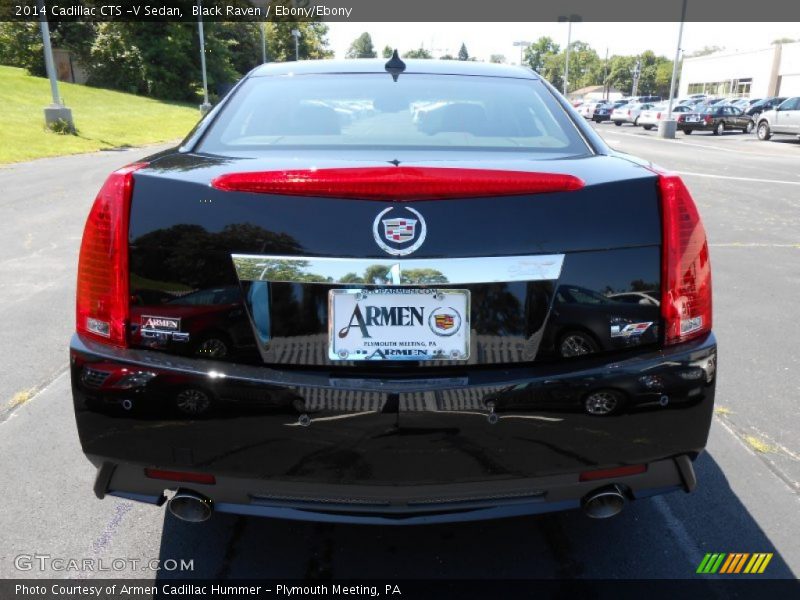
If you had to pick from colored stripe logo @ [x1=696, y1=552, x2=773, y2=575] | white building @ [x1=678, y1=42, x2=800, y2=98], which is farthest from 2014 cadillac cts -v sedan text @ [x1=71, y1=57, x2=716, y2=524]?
white building @ [x1=678, y1=42, x2=800, y2=98]

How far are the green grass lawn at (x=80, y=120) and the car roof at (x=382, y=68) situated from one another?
14.2m

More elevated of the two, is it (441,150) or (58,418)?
(441,150)

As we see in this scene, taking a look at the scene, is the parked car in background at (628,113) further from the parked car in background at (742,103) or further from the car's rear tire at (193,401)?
the car's rear tire at (193,401)

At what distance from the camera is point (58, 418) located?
→ 11.2 ft

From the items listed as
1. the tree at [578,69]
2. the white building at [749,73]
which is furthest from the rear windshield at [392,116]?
the tree at [578,69]

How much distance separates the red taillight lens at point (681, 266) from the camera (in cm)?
195

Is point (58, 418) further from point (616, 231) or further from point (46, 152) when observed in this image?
point (46, 152)

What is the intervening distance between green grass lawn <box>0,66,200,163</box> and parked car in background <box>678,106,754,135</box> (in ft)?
77.0

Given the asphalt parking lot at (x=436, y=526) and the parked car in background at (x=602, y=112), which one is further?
the parked car in background at (x=602, y=112)

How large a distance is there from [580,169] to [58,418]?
9.33 ft

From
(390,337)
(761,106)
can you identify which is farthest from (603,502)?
(761,106)

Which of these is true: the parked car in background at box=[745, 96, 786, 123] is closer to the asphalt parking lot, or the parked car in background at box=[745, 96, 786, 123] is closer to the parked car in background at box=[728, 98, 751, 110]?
the parked car in background at box=[728, 98, 751, 110]

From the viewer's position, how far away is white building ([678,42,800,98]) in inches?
2189

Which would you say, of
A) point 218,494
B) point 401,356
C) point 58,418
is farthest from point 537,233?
point 58,418
